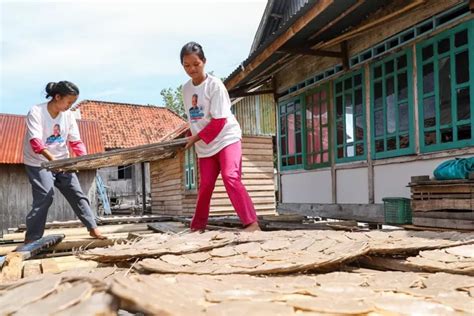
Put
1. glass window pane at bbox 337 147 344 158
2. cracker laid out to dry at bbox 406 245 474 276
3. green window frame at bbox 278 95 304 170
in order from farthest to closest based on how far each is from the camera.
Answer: green window frame at bbox 278 95 304 170 → glass window pane at bbox 337 147 344 158 → cracker laid out to dry at bbox 406 245 474 276

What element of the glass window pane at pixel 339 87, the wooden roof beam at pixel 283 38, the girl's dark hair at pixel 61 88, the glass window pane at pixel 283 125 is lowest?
the girl's dark hair at pixel 61 88

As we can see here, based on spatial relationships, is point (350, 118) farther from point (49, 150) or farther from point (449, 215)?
point (49, 150)

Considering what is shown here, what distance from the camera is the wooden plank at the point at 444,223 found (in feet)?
13.0

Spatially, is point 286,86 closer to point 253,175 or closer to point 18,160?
point 253,175

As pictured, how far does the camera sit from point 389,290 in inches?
60.7

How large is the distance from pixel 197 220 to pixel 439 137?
344 cm

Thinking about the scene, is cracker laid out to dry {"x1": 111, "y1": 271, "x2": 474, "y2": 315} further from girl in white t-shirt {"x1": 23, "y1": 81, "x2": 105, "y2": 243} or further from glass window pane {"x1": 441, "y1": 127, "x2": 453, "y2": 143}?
glass window pane {"x1": 441, "y1": 127, "x2": 453, "y2": 143}

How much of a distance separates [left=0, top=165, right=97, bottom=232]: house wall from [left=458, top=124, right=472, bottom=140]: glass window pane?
12.9 metres

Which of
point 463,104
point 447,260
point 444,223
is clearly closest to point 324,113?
point 463,104

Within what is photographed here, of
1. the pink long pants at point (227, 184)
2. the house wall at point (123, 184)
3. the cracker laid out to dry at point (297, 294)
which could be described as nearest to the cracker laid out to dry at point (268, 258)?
the cracker laid out to dry at point (297, 294)

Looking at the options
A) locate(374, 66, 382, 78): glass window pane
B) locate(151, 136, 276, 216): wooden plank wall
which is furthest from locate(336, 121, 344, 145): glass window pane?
locate(151, 136, 276, 216): wooden plank wall

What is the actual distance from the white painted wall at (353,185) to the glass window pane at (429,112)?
144 centimetres

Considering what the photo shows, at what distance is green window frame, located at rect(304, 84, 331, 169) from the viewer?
7.50m

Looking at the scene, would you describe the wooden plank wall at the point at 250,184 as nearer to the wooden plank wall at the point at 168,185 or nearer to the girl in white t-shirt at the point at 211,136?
the wooden plank wall at the point at 168,185
